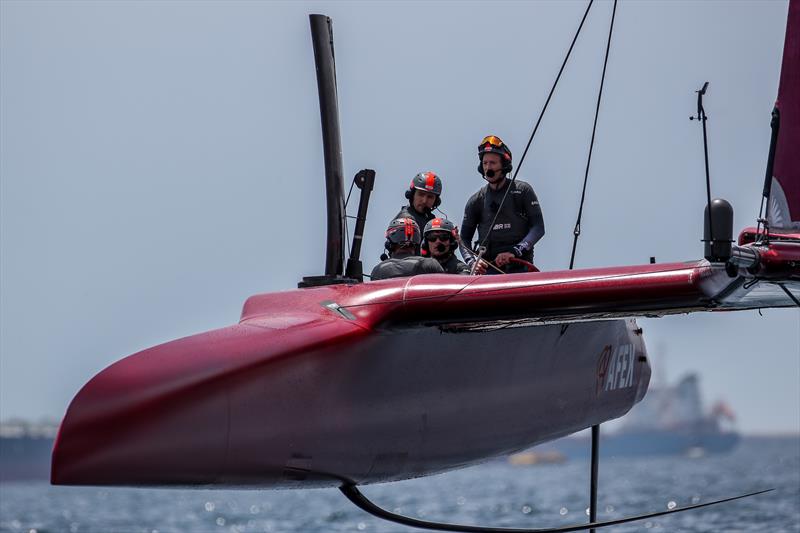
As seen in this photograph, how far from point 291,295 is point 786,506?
14692 millimetres

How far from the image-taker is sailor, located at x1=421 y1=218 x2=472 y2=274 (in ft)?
26.9

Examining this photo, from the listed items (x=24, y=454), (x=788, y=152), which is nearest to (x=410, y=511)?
(x=788, y=152)

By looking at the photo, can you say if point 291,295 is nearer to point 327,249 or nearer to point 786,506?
point 327,249

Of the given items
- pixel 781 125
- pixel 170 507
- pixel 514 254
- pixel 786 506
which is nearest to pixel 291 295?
pixel 514 254

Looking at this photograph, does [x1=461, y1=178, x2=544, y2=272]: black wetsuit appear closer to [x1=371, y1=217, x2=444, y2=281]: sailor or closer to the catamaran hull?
the catamaran hull

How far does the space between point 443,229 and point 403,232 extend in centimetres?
42

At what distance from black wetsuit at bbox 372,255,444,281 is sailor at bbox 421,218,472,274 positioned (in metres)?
0.61

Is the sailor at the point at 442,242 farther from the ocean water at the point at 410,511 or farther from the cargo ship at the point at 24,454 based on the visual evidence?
the cargo ship at the point at 24,454

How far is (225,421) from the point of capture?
6223 mm

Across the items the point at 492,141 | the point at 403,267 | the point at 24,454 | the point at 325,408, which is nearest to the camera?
the point at 325,408

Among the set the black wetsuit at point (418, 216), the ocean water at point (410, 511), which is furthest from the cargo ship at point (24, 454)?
the black wetsuit at point (418, 216)

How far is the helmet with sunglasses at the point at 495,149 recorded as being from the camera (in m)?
8.52

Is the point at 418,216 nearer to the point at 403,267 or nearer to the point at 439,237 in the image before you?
the point at 439,237

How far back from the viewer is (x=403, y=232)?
7848 millimetres
